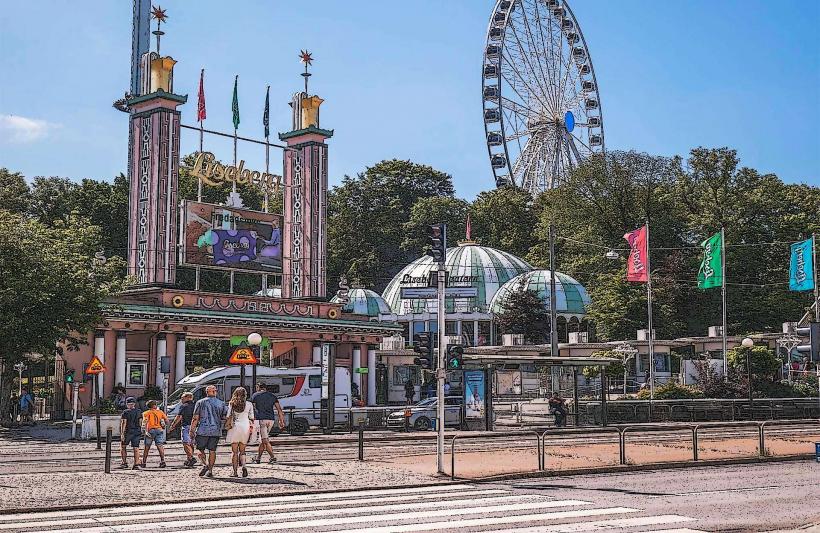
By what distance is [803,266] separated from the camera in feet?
182

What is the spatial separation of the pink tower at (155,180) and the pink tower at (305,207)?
956 centimetres

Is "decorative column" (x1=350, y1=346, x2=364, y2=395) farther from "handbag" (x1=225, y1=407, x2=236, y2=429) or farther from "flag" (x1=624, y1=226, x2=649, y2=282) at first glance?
"handbag" (x1=225, y1=407, x2=236, y2=429)

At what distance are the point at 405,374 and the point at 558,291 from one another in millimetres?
26099

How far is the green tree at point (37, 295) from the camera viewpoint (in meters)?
44.5

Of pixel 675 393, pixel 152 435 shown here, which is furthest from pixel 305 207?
pixel 152 435

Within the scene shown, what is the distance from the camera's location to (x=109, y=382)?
189ft

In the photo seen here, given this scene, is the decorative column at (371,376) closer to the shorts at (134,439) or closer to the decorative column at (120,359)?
the decorative column at (120,359)

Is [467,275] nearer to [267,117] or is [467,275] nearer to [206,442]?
Result: [267,117]

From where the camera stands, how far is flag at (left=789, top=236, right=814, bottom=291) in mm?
54625

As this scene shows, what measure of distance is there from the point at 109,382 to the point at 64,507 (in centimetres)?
4106

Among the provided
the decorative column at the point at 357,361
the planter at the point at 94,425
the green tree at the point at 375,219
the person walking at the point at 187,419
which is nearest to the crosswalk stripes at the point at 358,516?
the person walking at the point at 187,419

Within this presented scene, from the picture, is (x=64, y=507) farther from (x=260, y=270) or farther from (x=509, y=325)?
(x=509, y=325)

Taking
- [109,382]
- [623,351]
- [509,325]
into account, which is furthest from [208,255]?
[509,325]

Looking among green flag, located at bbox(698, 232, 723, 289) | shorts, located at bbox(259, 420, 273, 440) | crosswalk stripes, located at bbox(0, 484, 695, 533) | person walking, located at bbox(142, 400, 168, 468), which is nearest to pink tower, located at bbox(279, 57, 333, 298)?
green flag, located at bbox(698, 232, 723, 289)
